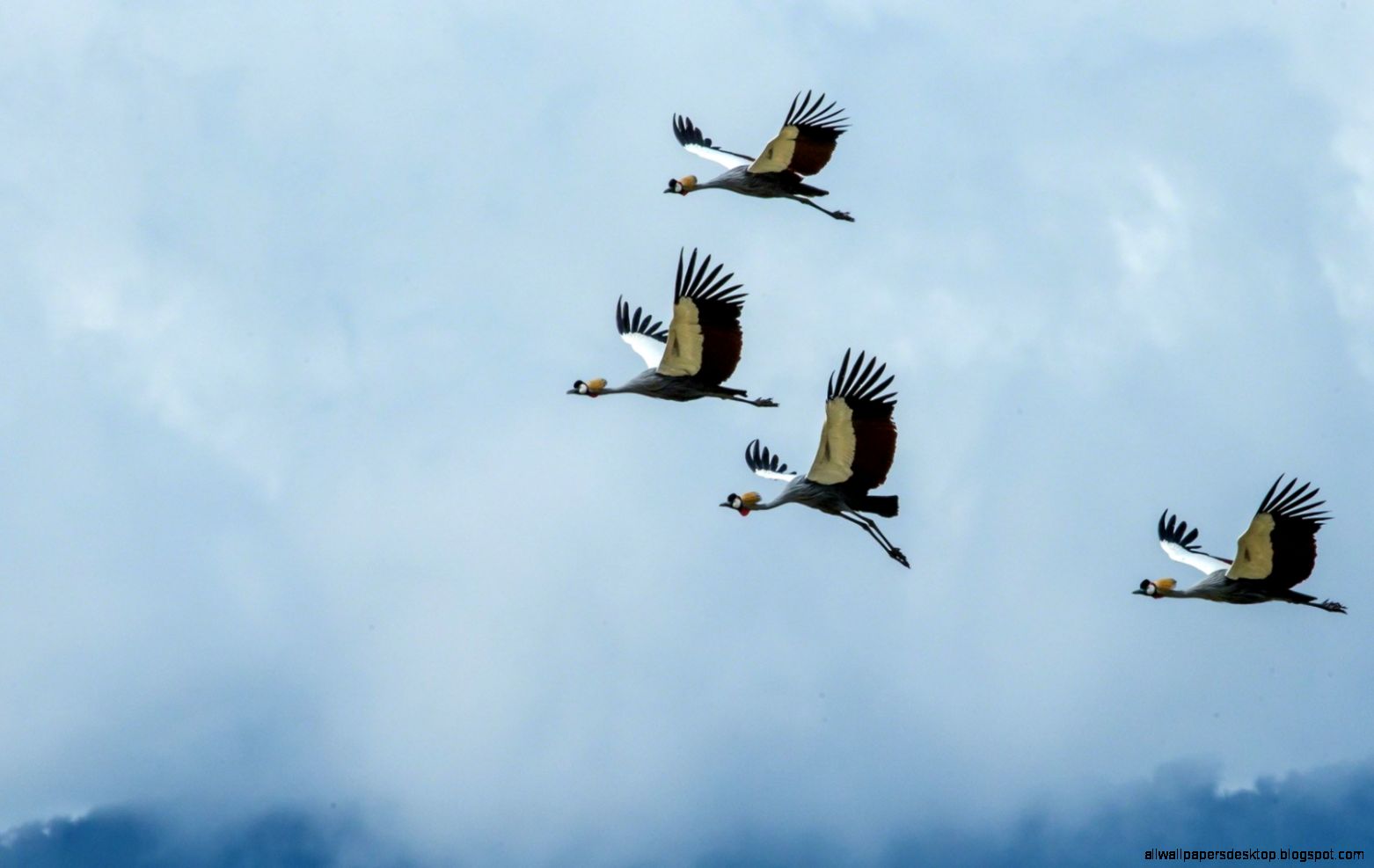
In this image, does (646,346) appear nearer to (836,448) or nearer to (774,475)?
(774,475)

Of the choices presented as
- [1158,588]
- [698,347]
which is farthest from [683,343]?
[1158,588]

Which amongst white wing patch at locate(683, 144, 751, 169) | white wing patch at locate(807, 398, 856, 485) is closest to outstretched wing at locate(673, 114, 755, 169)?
white wing patch at locate(683, 144, 751, 169)

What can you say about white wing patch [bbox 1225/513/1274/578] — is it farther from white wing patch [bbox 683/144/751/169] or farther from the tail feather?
white wing patch [bbox 683/144/751/169]

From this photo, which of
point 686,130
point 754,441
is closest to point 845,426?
point 754,441

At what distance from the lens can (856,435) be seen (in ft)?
116

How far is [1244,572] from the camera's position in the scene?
3775 centimetres

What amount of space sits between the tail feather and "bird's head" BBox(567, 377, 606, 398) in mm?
6975

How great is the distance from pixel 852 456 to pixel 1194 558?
329 inches

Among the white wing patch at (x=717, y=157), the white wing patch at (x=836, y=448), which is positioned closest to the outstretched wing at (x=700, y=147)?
the white wing patch at (x=717, y=157)

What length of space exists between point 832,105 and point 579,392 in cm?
693

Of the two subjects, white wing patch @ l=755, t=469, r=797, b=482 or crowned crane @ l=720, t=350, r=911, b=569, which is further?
white wing patch @ l=755, t=469, r=797, b=482

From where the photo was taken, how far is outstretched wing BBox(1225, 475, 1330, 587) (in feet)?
118

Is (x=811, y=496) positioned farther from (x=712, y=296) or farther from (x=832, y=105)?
(x=832, y=105)

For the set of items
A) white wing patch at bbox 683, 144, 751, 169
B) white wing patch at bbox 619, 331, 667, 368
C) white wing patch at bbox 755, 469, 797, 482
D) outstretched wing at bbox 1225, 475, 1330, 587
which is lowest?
outstretched wing at bbox 1225, 475, 1330, 587
